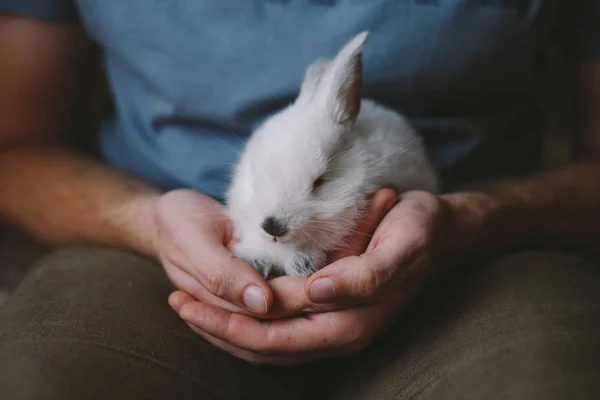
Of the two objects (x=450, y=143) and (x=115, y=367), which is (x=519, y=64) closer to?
(x=450, y=143)

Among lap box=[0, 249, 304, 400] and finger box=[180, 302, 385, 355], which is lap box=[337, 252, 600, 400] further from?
lap box=[0, 249, 304, 400]

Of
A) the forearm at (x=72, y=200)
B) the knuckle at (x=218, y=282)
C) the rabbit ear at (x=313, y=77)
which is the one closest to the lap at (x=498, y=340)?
the knuckle at (x=218, y=282)

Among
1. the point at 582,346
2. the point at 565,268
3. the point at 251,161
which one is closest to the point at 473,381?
the point at 582,346

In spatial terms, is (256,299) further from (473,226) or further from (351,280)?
(473,226)

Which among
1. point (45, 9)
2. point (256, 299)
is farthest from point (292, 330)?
point (45, 9)

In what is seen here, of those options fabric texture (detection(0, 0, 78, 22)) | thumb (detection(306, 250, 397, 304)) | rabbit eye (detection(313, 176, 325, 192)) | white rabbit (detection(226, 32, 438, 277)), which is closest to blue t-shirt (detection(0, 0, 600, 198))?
fabric texture (detection(0, 0, 78, 22))
